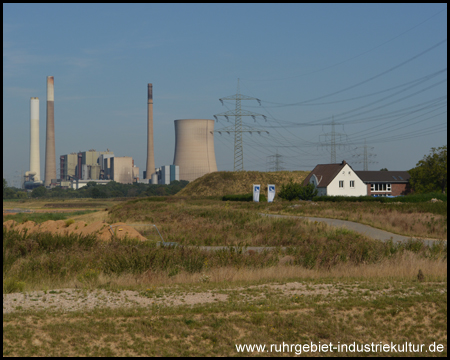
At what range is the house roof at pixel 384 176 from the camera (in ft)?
247

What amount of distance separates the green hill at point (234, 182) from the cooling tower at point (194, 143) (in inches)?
1088

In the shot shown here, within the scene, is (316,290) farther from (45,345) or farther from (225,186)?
(225,186)

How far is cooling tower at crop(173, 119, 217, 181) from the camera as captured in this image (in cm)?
11375

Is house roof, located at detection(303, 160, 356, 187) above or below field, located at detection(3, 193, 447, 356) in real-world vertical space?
above

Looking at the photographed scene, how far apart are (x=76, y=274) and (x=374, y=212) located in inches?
990

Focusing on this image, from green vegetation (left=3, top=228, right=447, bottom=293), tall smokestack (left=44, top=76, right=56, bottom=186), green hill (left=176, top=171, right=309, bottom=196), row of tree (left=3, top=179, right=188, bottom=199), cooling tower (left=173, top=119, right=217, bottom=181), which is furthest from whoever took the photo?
tall smokestack (left=44, top=76, right=56, bottom=186)

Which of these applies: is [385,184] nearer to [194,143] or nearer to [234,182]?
[234,182]

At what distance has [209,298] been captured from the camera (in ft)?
31.0

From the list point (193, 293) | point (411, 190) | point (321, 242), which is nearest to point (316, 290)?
point (193, 293)

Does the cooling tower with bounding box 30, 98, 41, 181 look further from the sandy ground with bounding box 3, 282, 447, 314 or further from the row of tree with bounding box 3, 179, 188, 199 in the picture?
the sandy ground with bounding box 3, 282, 447, 314

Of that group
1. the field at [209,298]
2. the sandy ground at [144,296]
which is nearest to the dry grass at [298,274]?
the field at [209,298]

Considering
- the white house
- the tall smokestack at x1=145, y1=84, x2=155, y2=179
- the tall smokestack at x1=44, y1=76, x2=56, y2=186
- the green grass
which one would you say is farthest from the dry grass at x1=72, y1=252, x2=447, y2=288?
the tall smokestack at x1=44, y1=76, x2=56, y2=186

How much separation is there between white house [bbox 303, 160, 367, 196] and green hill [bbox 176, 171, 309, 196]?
15938mm

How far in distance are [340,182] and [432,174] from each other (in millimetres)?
13562
